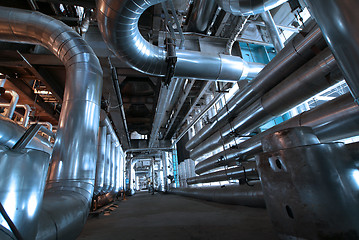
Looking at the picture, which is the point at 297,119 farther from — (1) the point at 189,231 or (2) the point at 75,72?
(2) the point at 75,72

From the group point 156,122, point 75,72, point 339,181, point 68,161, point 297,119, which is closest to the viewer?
point 339,181

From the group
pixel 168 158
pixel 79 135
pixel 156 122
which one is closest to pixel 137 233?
pixel 79 135

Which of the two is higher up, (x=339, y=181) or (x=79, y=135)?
(x=79, y=135)

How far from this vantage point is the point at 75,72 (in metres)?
1.69

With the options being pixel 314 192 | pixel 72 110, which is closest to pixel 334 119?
pixel 314 192

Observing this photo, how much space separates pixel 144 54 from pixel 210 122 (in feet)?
5.82

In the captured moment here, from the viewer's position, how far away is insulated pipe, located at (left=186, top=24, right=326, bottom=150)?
1359mm

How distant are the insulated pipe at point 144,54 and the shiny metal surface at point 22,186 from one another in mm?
1281

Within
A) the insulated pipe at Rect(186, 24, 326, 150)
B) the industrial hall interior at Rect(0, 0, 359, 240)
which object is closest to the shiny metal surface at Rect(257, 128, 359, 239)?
the industrial hall interior at Rect(0, 0, 359, 240)

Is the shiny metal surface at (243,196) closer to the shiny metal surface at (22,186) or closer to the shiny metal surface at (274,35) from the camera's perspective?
the shiny metal surface at (22,186)

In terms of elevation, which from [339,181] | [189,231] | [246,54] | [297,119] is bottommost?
[189,231]

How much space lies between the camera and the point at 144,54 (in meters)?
1.92

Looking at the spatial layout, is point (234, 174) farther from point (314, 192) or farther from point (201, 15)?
point (201, 15)

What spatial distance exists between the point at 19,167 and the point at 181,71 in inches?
72.5
